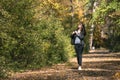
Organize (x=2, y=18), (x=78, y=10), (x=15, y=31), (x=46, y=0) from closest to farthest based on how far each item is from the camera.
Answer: (x=2, y=18) → (x=15, y=31) → (x=46, y=0) → (x=78, y=10)

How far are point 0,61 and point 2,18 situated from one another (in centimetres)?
273

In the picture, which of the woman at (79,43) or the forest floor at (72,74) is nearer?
the forest floor at (72,74)

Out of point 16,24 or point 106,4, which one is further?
point 106,4

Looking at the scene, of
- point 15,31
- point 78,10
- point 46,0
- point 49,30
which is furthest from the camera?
point 78,10

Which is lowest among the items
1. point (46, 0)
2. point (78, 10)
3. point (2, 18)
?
point (78, 10)

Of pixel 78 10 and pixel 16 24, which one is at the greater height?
pixel 16 24

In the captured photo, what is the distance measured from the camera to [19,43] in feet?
67.2

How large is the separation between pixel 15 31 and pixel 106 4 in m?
8.14

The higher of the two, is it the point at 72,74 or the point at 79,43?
the point at 79,43

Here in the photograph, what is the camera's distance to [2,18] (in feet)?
58.6

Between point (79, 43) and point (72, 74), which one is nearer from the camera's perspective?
point (72, 74)

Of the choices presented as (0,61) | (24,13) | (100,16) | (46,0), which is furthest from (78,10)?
(0,61)

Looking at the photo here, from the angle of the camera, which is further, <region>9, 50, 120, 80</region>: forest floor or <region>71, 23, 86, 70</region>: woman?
<region>71, 23, 86, 70</region>: woman

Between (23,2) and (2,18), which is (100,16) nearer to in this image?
(23,2)
